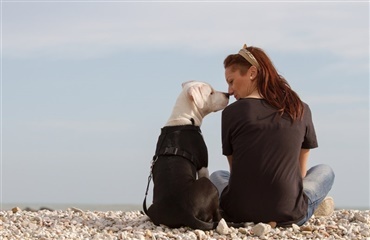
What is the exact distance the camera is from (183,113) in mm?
6254

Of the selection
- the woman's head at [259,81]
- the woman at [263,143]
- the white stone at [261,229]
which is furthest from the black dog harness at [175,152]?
the white stone at [261,229]

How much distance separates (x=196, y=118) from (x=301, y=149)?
3.76ft

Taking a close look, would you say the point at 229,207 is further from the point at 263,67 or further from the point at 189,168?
the point at 263,67

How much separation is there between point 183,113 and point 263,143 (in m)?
0.88

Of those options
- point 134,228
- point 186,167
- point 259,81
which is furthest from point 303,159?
point 134,228

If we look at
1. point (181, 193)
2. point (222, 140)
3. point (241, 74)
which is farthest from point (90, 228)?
point (241, 74)

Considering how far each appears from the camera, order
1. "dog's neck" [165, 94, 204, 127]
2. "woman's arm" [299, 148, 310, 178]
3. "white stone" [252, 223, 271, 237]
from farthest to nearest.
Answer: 1. "woman's arm" [299, 148, 310, 178]
2. "dog's neck" [165, 94, 204, 127]
3. "white stone" [252, 223, 271, 237]

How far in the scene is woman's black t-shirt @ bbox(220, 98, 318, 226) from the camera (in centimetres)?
595

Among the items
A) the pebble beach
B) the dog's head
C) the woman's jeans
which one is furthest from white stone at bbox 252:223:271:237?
the dog's head

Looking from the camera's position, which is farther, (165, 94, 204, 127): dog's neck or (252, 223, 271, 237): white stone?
(165, 94, 204, 127): dog's neck

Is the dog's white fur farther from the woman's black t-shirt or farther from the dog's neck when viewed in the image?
the woman's black t-shirt

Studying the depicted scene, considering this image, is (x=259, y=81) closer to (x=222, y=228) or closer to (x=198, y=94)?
(x=198, y=94)

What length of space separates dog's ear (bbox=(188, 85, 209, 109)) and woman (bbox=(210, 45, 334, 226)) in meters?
0.30

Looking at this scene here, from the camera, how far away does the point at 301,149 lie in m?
6.42
